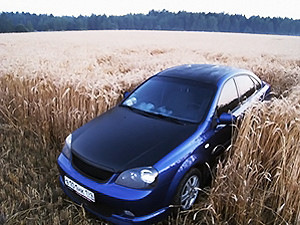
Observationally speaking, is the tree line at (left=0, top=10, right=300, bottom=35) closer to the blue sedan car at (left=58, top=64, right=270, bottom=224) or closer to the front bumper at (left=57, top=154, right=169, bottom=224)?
the blue sedan car at (left=58, top=64, right=270, bottom=224)

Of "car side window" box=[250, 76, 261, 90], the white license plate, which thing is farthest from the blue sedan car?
"car side window" box=[250, 76, 261, 90]

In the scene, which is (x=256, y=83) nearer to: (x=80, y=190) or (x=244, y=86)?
(x=244, y=86)

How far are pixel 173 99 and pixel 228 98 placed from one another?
2.38 feet

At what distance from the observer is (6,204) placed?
8.86 ft

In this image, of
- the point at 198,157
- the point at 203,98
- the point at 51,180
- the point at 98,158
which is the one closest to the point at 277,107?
the point at 203,98

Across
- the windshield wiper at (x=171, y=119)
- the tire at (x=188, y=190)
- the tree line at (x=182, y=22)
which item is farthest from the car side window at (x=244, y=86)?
the tree line at (x=182, y=22)

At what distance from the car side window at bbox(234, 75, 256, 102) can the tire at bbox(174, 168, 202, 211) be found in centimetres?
153

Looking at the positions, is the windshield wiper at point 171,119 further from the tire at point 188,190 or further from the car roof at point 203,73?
the car roof at point 203,73

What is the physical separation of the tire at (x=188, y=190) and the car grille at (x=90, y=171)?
2.21ft

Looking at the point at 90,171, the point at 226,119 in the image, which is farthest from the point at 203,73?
the point at 90,171

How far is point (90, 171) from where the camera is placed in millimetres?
2494

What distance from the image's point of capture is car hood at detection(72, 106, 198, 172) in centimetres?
243

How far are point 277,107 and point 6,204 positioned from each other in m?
3.15

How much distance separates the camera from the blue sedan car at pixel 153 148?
7.65ft
